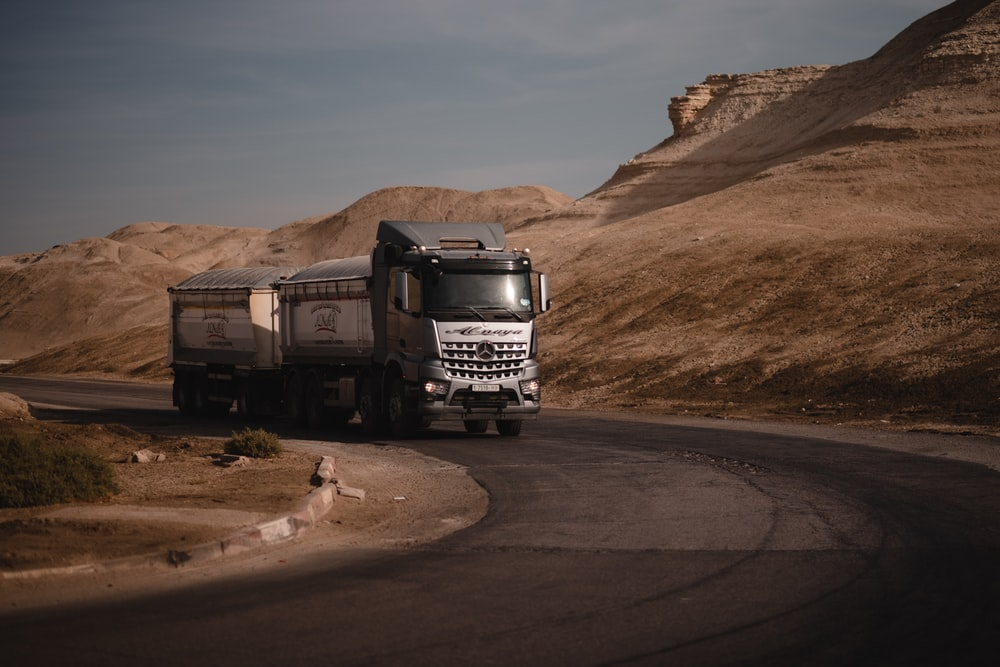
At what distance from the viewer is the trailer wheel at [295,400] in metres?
28.1

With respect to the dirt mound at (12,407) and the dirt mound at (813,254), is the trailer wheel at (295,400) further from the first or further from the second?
the dirt mound at (813,254)

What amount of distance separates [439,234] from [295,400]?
21.4 ft

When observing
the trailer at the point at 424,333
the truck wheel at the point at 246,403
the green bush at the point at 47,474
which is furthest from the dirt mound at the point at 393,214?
the green bush at the point at 47,474

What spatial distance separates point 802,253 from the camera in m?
54.3

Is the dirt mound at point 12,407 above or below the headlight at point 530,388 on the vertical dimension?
below

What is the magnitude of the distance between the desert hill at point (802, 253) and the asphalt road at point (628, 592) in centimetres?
1434

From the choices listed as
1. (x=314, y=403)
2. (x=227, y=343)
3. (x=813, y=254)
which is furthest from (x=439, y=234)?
(x=813, y=254)

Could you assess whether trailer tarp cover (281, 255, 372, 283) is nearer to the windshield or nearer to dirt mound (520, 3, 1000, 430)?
the windshield

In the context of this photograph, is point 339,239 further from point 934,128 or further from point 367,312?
point 367,312

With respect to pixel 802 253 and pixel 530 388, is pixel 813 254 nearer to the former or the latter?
pixel 802 253

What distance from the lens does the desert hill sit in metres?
36.2

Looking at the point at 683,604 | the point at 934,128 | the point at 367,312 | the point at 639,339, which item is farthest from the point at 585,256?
the point at 683,604

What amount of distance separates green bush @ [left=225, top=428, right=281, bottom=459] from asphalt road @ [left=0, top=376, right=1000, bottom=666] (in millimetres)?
4735

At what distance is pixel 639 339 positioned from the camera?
48.1 meters
